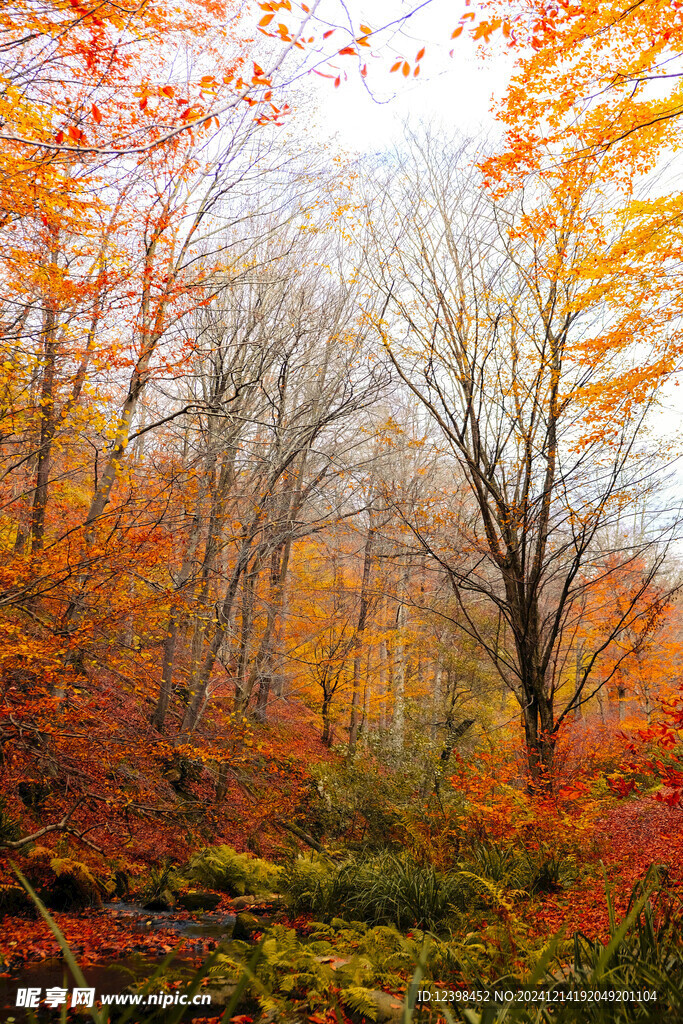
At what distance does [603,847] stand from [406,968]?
3.12m

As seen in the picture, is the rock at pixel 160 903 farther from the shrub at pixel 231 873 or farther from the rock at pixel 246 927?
the rock at pixel 246 927

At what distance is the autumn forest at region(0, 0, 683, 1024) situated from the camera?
176 inches

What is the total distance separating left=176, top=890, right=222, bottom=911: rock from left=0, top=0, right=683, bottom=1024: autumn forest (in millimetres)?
64

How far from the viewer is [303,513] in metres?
12.7

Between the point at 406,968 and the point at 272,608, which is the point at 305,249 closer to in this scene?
the point at 272,608

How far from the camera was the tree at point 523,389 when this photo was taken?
24.3ft

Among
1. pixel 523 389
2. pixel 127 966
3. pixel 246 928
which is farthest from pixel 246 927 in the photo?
pixel 523 389

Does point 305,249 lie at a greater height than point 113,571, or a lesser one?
greater

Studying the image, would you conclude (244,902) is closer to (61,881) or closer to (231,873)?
(231,873)

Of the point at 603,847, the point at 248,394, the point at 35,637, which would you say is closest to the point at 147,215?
the point at 248,394

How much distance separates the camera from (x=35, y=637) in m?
7.07

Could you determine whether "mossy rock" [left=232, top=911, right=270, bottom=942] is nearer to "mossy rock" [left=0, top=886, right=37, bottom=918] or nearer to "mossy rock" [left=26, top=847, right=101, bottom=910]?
"mossy rock" [left=26, top=847, right=101, bottom=910]

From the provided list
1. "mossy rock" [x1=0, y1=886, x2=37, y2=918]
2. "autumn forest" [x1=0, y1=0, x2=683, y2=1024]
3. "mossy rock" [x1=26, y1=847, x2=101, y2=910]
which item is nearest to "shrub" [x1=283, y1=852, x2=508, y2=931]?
"autumn forest" [x1=0, y1=0, x2=683, y2=1024]

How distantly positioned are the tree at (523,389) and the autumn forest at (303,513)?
0.18ft
